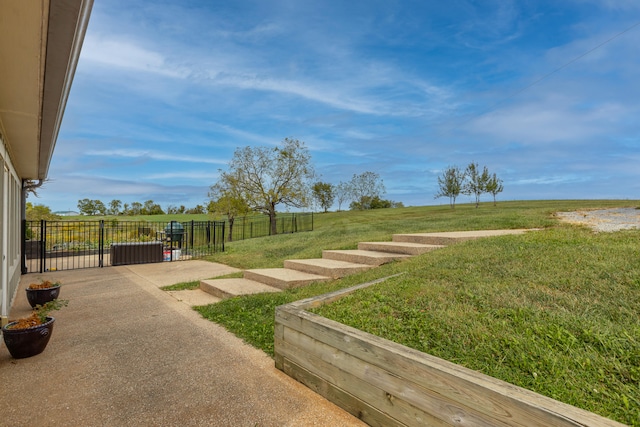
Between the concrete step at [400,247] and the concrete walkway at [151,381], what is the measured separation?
3866 mm

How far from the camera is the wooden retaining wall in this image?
144 cm

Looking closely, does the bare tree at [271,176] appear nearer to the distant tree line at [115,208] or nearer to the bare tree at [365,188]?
the distant tree line at [115,208]

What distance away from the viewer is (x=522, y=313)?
259 centimetres

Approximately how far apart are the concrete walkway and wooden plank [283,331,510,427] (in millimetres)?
223

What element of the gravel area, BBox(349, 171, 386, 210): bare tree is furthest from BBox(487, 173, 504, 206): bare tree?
the gravel area

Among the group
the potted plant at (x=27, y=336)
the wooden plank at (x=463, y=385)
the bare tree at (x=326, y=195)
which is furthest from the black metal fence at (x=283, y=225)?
the wooden plank at (x=463, y=385)

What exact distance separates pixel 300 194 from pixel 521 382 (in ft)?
63.2

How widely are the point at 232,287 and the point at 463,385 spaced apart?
4762 mm

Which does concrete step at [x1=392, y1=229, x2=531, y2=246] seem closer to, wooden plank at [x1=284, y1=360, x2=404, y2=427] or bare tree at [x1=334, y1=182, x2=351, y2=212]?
wooden plank at [x1=284, y1=360, x2=404, y2=427]

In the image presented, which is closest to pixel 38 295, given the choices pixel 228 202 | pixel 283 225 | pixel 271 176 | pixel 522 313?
pixel 522 313

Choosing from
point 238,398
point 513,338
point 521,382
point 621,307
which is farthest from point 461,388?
point 621,307

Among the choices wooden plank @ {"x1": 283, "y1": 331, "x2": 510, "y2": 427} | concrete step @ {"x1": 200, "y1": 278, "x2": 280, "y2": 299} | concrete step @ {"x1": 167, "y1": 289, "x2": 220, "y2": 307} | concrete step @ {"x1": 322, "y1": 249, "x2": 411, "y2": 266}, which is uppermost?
concrete step @ {"x1": 322, "y1": 249, "x2": 411, "y2": 266}

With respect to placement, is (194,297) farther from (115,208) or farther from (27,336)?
(115,208)

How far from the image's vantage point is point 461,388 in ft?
5.30
